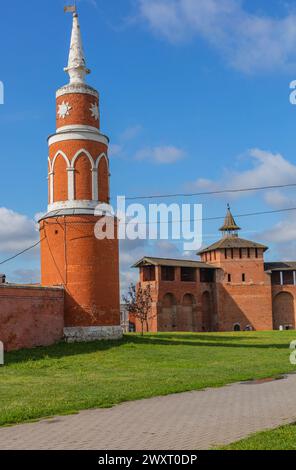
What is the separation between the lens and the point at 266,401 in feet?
34.6

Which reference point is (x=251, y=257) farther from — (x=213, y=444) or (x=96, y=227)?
(x=213, y=444)

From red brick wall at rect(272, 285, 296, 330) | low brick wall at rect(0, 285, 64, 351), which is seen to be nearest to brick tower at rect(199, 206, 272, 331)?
red brick wall at rect(272, 285, 296, 330)

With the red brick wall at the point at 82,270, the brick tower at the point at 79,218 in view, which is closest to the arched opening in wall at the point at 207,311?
the brick tower at the point at 79,218

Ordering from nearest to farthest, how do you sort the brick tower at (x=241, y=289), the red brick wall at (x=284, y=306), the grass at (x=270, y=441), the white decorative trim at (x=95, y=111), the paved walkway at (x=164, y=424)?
the grass at (x=270, y=441), the paved walkway at (x=164, y=424), the white decorative trim at (x=95, y=111), the brick tower at (x=241, y=289), the red brick wall at (x=284, y=306)

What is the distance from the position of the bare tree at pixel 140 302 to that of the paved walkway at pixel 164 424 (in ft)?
117

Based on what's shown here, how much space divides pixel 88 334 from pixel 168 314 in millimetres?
29466

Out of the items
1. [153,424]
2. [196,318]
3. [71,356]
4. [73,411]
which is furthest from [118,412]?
[196,318]

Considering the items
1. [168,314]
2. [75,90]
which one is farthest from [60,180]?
[168,314]

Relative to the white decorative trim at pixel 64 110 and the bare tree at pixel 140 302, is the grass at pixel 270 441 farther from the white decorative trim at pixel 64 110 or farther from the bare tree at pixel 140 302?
the bare tree at pixel 140 302

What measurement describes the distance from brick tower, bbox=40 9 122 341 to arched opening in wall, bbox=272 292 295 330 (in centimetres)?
3695

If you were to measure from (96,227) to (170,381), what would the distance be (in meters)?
11.7

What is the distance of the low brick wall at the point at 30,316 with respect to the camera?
20.8 metres

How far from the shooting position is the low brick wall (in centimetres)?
2077
